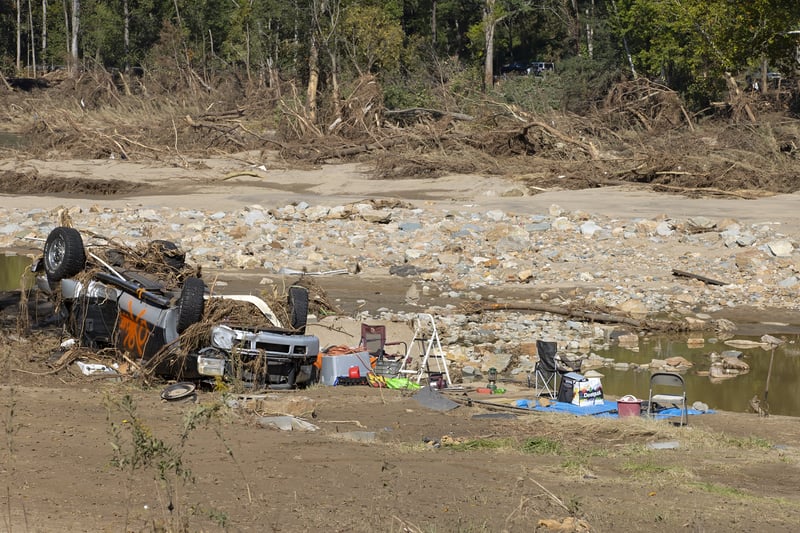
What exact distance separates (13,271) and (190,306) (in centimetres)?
1113

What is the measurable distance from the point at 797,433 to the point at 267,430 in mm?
4681

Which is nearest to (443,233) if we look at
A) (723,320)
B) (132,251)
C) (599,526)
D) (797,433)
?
(723,320)

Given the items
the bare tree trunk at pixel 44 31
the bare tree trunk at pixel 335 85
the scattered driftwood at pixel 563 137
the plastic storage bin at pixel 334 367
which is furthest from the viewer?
the bare tree trunk at pixel 44 31

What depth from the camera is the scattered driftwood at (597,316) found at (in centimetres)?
1558

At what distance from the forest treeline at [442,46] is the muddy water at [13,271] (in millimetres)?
14969

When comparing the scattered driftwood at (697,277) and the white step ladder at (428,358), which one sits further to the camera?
the scattered driftwood at (697,277)

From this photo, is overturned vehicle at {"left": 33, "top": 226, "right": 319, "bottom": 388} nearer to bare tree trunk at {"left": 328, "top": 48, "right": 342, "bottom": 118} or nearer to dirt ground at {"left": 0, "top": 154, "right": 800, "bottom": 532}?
dirt ground at {"left": 0, "top": 154, "right": 800, "bottom": 532}

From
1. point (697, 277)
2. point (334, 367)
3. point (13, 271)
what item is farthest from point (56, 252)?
point (697, 277)

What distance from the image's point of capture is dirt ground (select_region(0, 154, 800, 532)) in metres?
5.75

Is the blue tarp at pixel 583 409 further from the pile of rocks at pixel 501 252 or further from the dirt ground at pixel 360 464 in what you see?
the pile of rocks at pixel 501 252

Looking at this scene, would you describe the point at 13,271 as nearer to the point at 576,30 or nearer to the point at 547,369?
the point at 547,369

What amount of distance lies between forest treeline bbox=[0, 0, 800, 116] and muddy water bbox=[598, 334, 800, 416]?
576 inches

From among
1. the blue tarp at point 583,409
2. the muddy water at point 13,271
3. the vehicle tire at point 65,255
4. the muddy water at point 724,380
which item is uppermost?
the vehicle tire at point 65,255

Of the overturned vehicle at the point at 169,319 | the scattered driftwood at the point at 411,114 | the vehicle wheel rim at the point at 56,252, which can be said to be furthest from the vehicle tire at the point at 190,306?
the scattered driftwood at the point at 411,114
